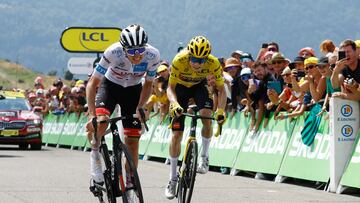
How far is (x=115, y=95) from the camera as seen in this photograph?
11727 mm

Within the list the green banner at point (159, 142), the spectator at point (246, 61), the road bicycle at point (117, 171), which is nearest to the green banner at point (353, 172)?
the road bicycle at point (117, 171)

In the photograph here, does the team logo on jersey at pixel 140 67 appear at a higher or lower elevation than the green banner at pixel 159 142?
higher

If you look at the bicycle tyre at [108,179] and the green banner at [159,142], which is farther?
the green banner at [159,142]

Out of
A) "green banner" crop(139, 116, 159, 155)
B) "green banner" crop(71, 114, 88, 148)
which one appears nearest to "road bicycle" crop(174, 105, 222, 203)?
"green banner" crop(139, 116, 159, 155)

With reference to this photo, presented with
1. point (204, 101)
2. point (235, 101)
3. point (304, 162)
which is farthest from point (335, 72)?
point (235, 101)

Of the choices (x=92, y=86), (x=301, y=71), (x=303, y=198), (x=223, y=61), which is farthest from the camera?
(x=223, y=61)

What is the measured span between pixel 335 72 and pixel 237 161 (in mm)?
4017

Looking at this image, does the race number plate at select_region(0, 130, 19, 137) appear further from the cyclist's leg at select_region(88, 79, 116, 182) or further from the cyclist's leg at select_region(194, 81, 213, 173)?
the cyclist's leg at select_region(88, 79, 116, 182)

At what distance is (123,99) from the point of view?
11758 millimetres

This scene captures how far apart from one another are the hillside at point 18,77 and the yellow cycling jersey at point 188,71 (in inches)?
4909

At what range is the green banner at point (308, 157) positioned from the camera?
1545 centimetres

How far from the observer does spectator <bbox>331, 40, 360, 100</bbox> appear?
48.4 ft

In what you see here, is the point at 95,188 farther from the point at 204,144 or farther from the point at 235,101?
the point at 235,101

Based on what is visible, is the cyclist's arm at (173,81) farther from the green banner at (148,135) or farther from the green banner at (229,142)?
the green banner at (148,135)
